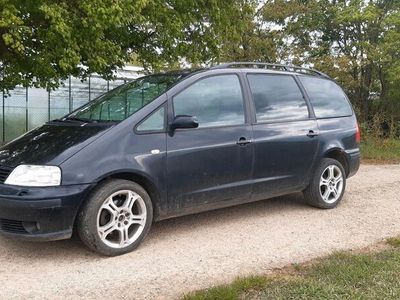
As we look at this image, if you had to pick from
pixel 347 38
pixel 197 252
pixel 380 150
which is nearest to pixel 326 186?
pixel 197 252

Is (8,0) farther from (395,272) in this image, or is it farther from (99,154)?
(395,272)

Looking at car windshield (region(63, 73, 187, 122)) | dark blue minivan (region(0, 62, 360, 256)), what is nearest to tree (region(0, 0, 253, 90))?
car windshield (region(63, 73, 187, 122))

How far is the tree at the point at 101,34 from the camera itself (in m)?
7.01

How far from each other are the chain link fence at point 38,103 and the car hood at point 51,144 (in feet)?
31.6

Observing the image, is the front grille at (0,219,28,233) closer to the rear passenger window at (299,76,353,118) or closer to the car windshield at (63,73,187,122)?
the car windshield at (63,73,187,122)

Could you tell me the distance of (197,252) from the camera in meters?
4.45

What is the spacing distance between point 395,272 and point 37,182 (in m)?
3.11

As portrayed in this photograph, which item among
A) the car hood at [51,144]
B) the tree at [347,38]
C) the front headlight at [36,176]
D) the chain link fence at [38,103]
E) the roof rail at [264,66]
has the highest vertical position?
the tree at [347,38]

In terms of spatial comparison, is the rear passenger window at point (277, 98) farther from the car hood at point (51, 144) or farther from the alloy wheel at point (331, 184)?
the car hood at point (51, 144)

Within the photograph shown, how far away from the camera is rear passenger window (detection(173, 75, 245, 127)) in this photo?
4.87m

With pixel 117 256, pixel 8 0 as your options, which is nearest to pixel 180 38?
pixel 8 0

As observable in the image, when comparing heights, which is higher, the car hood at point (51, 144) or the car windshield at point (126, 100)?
the car windshield at point (126, 100)

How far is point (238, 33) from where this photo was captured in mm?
10727

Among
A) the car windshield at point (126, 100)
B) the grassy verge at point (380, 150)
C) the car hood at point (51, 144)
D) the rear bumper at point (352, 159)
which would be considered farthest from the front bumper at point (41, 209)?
the grassy verge at point (380, 150)
